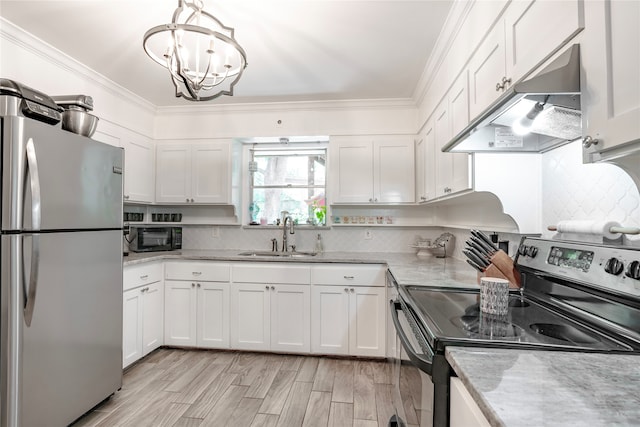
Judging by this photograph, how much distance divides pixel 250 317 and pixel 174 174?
5.87 ft

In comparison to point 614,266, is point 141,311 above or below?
below

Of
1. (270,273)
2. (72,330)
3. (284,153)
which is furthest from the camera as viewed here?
(284,153)

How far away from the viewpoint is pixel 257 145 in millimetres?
3783

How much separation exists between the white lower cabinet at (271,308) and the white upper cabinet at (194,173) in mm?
992

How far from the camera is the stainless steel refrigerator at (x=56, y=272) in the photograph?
1488mm

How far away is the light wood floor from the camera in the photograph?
1.97 m

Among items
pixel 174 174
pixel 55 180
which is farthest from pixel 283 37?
pixel 174 174

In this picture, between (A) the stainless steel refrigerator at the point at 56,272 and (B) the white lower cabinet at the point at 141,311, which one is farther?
(B) the white lower cabinet at the point at 141,311

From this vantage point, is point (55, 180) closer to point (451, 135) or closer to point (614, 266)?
point (451, 135)

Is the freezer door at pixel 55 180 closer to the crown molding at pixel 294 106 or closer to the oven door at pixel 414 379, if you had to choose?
the crown molding at pixel 294 106

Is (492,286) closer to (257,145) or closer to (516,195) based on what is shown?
(516,195)

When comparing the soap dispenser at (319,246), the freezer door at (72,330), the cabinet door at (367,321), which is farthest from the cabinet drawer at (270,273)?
the freezer door at (72,330)

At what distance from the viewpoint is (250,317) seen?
2914 mm

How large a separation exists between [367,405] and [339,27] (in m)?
2.50
